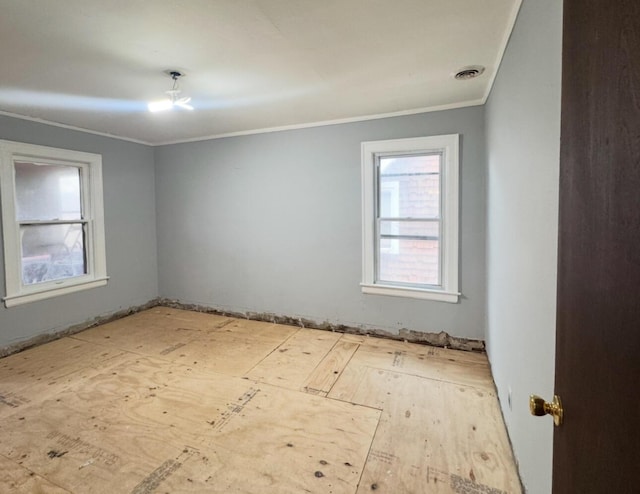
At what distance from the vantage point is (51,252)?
3766 millimetres

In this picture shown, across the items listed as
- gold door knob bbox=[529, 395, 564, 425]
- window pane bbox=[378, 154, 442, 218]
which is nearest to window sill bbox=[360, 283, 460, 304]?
window pane bbox=[378, 154, 442, 218]

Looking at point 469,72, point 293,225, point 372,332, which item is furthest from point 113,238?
point 469,72

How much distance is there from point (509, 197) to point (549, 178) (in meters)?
0.77

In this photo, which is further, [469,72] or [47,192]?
[47,192]

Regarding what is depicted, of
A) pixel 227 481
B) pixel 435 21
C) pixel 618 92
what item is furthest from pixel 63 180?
pixel 618 92

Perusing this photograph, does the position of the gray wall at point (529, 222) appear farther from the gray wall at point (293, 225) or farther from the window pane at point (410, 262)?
the window pane at point (410, 262)

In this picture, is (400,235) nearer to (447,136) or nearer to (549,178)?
(447,136)

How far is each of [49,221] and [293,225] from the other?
2718 millimetres

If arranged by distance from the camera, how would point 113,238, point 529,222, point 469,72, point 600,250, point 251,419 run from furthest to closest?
1. point 113,238
2. point 469,72
3. point 251,419
4. point 529,222
5. point 600,250

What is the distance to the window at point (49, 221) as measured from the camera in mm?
3312

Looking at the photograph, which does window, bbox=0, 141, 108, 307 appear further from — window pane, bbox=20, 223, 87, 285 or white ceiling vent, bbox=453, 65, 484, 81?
white ceiling vent, bbox=453, 65, 484, 81

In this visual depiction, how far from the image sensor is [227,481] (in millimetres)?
1731

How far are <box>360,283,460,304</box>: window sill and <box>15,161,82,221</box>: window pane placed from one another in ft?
11.7

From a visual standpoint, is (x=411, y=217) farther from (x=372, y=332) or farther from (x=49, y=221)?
(x=49, y=221)
